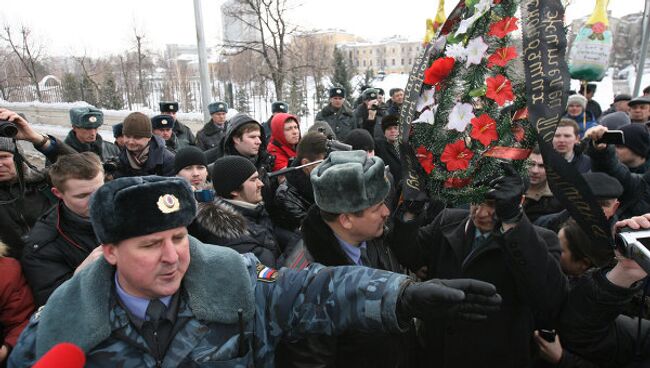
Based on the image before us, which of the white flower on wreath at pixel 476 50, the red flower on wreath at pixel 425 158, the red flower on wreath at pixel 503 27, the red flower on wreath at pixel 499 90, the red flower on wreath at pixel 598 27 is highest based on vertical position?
the red flower on wreath at pixel 598 27

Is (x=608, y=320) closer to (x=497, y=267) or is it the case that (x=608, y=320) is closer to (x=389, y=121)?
(x=497, y=267)

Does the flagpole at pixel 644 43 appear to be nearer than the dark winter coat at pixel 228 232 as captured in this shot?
No

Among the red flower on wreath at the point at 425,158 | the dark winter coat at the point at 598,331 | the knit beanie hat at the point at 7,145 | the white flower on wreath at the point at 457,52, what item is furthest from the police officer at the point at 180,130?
the dark winter coat at the point at 598,331

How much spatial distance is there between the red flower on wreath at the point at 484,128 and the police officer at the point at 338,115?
6.90 m

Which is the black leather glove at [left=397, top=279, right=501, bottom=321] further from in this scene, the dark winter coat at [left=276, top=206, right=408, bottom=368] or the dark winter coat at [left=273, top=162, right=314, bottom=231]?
the dark winter coat at [left=273, top=162, right=314, bottom=231]

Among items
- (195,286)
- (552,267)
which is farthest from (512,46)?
(195,286)

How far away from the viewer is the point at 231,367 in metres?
1.51

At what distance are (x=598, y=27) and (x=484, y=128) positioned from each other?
2.16m

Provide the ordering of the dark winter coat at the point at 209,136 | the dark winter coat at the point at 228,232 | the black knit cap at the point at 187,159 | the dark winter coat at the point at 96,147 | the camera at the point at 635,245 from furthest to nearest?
1. the dark winter coat at the point at 209,136
2. the dark winter coat at the point at 96,147
3. the black knit cap at the point at 187,159
4. the dark winter coat at the point at 228,232
5. the camera at the point at 635,245

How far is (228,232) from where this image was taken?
259 centimetres

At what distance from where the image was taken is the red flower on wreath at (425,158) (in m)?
1.98

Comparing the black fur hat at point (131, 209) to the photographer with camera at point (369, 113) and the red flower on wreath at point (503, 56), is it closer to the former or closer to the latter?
the red flower on wreath at point (503, 56)

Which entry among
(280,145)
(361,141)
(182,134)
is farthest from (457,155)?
(182,134)

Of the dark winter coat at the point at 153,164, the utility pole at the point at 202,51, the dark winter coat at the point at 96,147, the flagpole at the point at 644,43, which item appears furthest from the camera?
the flagpole at the point at 644,43
